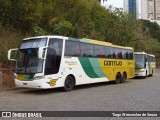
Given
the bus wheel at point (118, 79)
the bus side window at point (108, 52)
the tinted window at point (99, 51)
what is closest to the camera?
the tinted window at point (99, 51)

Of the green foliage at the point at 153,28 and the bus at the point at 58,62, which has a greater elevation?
the green foliage at the point at 153,28

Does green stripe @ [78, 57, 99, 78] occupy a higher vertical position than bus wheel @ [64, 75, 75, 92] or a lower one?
higher

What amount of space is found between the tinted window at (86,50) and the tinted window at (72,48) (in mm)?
→ 465

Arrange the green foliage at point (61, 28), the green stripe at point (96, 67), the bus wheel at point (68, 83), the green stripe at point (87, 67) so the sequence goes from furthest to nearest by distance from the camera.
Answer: the green foliage at point (61, 28)
the green stripe at point (96, 67)
the green stripe at point (87, 67)
the bus wheel at point (68, 83)

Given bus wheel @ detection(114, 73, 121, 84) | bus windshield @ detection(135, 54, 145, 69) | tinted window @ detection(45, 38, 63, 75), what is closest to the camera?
tinted window @ detection(45, 38, 63, 75)

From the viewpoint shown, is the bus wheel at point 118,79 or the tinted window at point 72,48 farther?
the bus wheel at point 118,79

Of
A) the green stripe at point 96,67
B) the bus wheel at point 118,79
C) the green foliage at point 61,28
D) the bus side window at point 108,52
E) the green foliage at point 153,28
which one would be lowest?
the bus wheel at point 118,79

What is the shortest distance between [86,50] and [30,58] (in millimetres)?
4281

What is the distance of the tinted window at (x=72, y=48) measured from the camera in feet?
54.8

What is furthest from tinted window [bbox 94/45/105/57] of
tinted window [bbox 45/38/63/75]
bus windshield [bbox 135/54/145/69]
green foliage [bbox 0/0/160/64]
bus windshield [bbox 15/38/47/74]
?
bus windshield [bbox 135/54/145/69]

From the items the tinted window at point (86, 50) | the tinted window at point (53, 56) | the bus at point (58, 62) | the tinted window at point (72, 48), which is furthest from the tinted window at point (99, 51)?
the tinted window at point (53, 56)

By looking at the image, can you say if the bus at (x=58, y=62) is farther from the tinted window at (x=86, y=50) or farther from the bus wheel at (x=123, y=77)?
the bus wheel at (x=123, y=77)

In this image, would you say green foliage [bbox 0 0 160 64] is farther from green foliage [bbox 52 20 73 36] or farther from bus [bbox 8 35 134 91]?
bus [bbox 8 35 134 91]

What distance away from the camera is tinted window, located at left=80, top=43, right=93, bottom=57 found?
18216 millimetres
